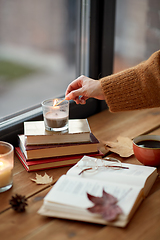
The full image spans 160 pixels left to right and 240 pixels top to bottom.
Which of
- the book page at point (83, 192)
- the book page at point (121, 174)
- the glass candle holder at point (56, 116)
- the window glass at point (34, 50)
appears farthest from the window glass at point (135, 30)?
the book page at point (83, 192)

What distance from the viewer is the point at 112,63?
153cm

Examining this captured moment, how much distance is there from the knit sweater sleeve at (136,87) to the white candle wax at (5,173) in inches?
16.6

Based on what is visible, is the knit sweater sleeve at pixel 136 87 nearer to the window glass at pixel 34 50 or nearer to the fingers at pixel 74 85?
the fingers at pixel 74 85

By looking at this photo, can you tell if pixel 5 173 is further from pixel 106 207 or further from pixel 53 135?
pixel 106 207

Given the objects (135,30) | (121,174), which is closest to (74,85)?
(121,174)

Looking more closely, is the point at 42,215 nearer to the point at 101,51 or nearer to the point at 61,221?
the point at 61,221

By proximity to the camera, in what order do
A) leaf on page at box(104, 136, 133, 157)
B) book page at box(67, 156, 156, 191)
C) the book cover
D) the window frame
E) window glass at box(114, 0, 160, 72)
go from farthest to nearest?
window glass at box(114, 0, 160, 72) < the window frame < leaf on page at box(104, 136, 133, 157) < the book cover < book page at box(67, 156, 156, 191)

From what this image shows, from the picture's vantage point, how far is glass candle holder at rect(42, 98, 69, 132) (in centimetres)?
96

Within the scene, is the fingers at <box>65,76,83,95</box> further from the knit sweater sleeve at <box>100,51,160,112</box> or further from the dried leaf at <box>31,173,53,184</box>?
the dried leaf at <box>31,173,53,184</box>

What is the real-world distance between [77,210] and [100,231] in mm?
76

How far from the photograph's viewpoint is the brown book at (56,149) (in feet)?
3.13

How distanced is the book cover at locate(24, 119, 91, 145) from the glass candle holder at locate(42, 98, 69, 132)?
2cm

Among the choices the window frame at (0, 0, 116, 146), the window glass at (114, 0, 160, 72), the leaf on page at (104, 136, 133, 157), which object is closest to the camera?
the leaf on page at (104, 136, 133, 157)

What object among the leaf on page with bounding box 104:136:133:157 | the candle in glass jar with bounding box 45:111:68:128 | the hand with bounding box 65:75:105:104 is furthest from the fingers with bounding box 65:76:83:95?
the leaf on page with bounding box 104:136:133:157
